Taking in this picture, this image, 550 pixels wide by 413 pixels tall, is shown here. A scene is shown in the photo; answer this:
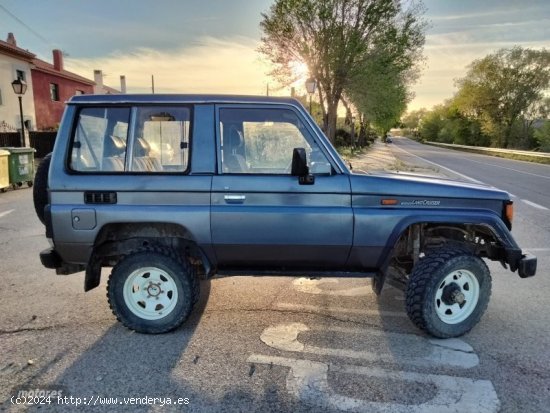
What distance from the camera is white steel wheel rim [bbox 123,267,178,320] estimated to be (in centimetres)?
351

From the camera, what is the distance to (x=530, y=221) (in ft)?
27.2

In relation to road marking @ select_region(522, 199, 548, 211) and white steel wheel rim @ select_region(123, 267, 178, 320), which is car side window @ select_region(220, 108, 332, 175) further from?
road marking @ select_region(522, 199, 548, 211)

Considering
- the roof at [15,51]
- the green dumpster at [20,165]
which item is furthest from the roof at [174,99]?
the roof at [15,51]

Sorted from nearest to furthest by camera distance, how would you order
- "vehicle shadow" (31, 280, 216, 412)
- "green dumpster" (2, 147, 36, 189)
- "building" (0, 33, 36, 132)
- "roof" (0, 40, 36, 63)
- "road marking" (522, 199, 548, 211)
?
"vehicle shadow" (31, 280, 216, 412) → "road marking" (522, 199, 548, 211) → "green dumpster" (2, 147, 36, 189) → "roof" (0, 40, 36, 63) → "building" (0, 33, 36, 132)

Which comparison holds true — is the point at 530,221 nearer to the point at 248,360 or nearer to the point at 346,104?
the point at 248,360

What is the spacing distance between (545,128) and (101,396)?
59576 millimetres

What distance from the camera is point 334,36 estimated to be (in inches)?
973

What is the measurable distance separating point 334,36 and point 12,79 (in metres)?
20.4

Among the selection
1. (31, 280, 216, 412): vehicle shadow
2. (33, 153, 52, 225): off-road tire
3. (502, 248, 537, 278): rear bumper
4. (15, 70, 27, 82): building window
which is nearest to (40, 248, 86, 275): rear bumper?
(33, 153, 52, 225): off-road tire

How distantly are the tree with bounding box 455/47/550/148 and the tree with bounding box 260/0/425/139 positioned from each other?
Result: 3713 centimetres

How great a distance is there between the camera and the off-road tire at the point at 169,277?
3445 mm

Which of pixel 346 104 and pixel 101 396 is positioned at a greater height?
pixel 346 104

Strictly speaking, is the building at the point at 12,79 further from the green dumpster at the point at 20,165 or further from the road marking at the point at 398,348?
the road marking at the point at 398,348

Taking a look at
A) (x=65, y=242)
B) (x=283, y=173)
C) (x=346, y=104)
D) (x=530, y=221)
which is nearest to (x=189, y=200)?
(x=283, y=173)
